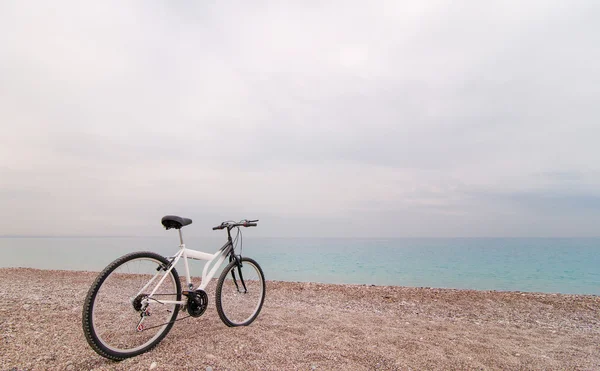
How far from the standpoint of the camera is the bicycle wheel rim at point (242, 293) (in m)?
4.68

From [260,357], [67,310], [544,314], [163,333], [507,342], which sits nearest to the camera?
[260,357]

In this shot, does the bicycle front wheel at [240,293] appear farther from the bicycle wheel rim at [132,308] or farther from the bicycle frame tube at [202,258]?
the bicycle wheel rim at [132,308]

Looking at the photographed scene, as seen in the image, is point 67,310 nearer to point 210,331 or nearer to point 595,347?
point 210,331

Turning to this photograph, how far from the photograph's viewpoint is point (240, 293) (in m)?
5.14

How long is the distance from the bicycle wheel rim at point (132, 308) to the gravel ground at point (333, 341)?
224 mm

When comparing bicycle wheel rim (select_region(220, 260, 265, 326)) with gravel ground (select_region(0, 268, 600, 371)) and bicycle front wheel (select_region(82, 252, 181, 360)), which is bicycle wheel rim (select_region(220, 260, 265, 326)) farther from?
bicycle front wheel (select_region(82, 252, 181, 360))

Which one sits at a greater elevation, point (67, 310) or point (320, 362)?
point (320, 362)

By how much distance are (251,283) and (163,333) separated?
5.79 feet

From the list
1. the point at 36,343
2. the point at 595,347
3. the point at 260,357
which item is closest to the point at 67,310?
the point at 36,343

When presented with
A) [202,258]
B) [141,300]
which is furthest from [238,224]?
[141,300]

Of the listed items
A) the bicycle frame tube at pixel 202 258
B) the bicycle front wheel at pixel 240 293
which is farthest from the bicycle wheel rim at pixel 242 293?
the bicycle frame tube at pixel 202 258

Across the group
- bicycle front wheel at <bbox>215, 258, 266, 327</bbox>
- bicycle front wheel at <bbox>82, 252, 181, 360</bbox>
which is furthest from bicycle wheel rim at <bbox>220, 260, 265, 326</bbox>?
bicycle front wheel at <bbox>82, 252, 181, 360</bbox>

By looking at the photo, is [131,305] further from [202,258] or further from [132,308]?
[202,258]

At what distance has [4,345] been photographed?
139 inches
